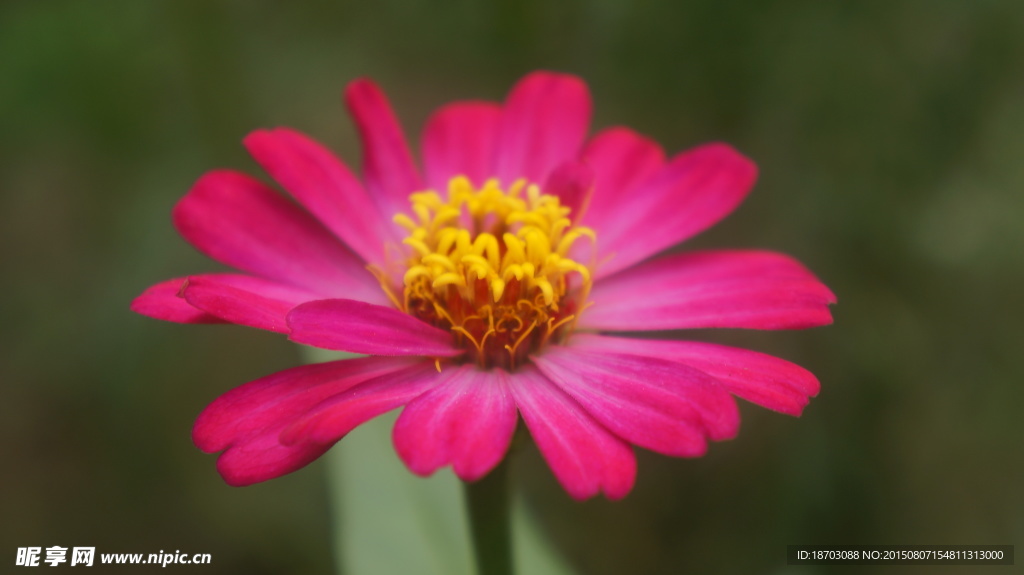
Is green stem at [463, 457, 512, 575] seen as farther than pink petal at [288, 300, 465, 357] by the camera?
Yes

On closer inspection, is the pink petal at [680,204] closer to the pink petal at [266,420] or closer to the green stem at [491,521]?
the green stem at [491,521]

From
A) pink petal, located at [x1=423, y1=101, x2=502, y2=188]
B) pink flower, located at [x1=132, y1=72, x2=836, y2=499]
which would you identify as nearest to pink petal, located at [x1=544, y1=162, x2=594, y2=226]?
pink flower, located at [x1=132, y1=72, x2=836, y2=499]

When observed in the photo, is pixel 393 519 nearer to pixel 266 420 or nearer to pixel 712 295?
pixel 266 420

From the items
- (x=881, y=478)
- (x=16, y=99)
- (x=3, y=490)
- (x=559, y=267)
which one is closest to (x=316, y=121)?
(x=16, y=99)

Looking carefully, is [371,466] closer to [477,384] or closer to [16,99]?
[477,384]

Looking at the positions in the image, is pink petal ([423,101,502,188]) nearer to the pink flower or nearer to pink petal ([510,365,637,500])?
the pink flower
